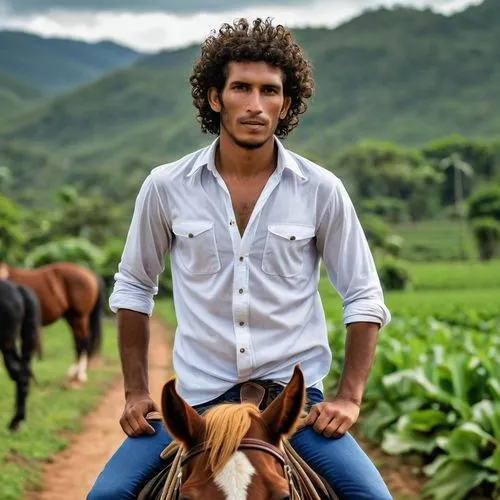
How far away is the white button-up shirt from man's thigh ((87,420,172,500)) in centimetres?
19

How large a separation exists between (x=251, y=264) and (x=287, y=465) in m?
0.71

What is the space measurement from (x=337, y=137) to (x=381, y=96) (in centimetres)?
2334

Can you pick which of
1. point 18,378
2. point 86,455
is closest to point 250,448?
point 86,455

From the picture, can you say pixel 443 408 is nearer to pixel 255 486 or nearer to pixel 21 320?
pixel 21 320

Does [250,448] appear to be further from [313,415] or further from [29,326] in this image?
[29,326]

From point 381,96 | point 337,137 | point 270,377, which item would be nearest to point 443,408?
point 270,377

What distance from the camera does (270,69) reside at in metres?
3.10

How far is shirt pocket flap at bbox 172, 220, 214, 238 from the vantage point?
3100mm

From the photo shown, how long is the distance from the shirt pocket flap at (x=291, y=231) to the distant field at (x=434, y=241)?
2637 inches

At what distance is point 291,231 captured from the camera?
3096 mm

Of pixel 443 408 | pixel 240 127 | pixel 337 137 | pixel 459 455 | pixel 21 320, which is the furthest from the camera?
pixel 337 137

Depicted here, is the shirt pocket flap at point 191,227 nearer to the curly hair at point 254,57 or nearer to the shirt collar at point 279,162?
the shirt collar at point 279,162

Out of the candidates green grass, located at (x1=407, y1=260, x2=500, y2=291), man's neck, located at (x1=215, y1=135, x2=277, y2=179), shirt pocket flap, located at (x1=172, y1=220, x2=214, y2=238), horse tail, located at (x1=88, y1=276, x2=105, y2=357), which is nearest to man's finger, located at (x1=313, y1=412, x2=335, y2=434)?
shirt pocket flap, located at (x1=172, y1=220, x2=214, y2=238)

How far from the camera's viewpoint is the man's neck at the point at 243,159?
3.18 meters
